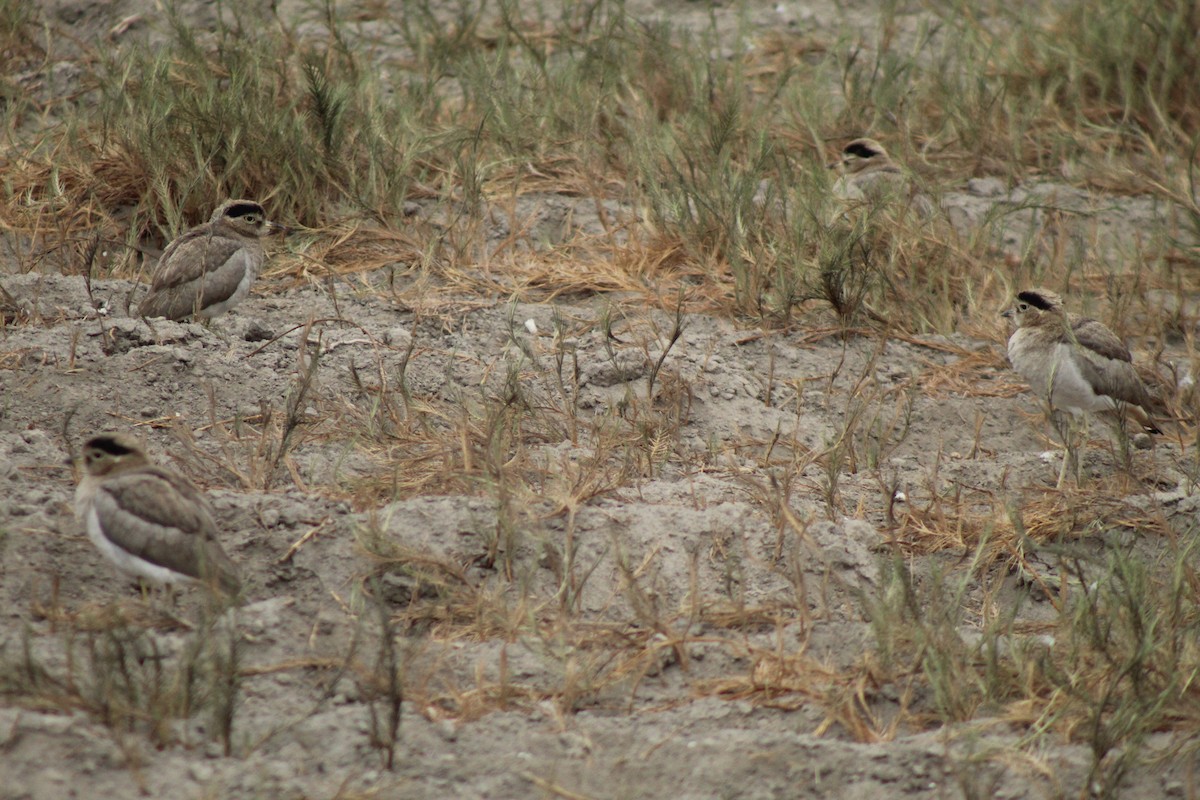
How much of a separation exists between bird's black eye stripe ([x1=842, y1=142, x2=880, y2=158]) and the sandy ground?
5.77 feet

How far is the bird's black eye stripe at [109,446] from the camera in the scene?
4.68 m

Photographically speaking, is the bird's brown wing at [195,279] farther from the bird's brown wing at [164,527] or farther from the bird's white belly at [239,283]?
the bird's brown wing at [164,527]

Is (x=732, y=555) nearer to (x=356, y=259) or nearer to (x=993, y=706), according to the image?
(x=993, y=706)

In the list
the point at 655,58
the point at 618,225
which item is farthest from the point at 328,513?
the point at 655,58

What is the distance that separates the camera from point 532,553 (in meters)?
4.85

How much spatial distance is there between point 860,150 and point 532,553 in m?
4.61

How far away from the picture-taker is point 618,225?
25.5 ft

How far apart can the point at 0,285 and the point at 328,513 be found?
2570mm

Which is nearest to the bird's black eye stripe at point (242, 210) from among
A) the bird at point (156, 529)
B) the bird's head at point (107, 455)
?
the bird's head at point (107, 455)

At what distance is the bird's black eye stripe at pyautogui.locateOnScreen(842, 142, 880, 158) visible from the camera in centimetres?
850

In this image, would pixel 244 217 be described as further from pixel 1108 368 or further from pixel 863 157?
pixel 1108 368

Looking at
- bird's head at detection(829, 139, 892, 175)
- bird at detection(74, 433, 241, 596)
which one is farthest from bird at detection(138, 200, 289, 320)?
bird's head at detection(829, 139, 892, 175)

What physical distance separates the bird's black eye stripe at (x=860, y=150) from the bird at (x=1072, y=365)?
80.5 inches

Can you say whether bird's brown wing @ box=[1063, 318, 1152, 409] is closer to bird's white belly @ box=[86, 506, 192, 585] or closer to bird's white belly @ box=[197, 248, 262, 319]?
bird's white belly @ box=[197, 248, 262, 319]
